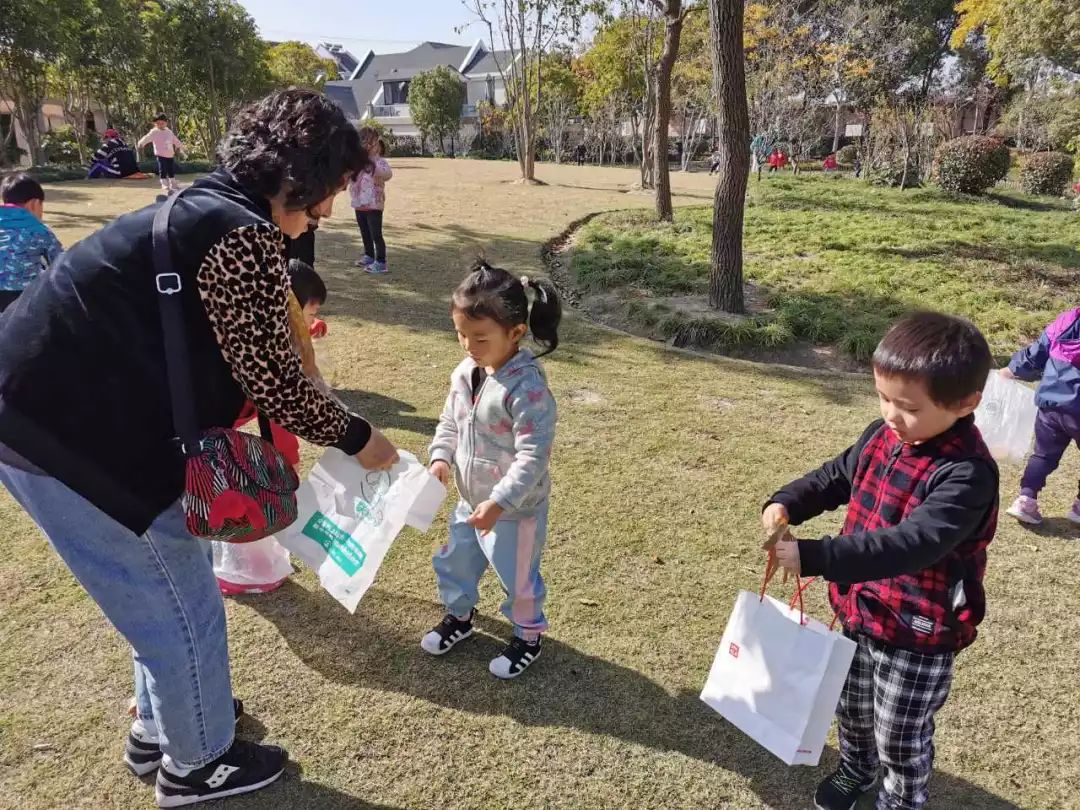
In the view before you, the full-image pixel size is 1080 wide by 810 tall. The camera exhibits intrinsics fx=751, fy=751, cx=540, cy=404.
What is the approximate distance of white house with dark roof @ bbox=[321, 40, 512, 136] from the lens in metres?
52.1

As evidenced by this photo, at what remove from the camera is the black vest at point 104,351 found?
1596 millimetres

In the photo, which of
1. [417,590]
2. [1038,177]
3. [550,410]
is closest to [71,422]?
[550,410]

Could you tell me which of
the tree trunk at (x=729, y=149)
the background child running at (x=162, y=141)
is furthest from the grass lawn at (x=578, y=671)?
the background child running at (x=162, y=141)

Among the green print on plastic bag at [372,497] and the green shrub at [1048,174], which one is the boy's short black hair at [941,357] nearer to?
the green print on plastic bag at [372,497]

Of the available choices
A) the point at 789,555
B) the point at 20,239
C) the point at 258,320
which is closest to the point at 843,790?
the point at 789,555

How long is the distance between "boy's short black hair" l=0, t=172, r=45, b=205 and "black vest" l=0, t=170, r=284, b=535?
339 centimetres

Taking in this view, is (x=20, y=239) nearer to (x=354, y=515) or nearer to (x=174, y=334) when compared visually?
(x=354, y=515)

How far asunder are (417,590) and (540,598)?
0.76 metres

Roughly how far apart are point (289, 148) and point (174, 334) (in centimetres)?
49

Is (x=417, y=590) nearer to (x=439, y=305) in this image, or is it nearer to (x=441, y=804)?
(x=441, y=804)

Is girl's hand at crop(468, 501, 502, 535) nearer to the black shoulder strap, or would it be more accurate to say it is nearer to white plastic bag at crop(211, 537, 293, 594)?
the black shoulder strap

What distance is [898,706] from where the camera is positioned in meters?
1.90

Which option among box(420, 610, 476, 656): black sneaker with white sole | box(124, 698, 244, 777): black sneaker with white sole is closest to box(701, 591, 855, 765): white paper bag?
box(420, 610, 476, 656): black sneaker with white sole

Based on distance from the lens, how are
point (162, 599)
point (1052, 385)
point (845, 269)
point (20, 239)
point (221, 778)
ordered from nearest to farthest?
point (162, 599) → point (221, 778) → point (1052, 385) → point (20, 239) → point (845, 269)
